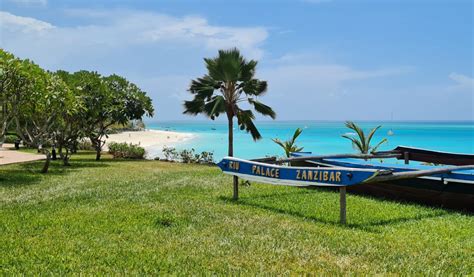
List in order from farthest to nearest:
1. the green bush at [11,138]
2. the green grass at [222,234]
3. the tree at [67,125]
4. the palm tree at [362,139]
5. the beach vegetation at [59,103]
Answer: the green bush at [11,138] < the tree at [67,125] < the palm tree at [362,139] < the beach vegetation at [59,103] < the green grass at [222,234]

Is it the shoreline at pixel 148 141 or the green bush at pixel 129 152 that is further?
the shoreline at pixel 148 141

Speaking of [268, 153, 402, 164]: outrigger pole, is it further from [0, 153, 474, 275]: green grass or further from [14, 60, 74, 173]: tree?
[14, 60, 74, 173]: tree

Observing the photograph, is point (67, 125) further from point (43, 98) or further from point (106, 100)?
point (43, 98)

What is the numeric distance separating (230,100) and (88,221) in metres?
9.13

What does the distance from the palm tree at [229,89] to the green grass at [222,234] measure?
487cm

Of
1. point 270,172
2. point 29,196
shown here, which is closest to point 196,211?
point 270,172

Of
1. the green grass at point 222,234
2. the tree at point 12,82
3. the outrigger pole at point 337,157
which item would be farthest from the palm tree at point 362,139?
the tree at point 12,82

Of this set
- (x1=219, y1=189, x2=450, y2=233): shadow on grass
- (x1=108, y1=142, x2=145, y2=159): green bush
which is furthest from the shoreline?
(x1=219, y1=189, x2=450, y2=233): shadow on grass

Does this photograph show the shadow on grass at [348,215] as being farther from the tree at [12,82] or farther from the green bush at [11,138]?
the green bush at [11,138]

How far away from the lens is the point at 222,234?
746 centimetres

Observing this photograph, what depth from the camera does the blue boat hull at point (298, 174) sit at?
8117 mm

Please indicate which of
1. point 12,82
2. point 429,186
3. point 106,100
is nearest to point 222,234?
point 429,186

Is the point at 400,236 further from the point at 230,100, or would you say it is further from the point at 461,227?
the point at 230,100

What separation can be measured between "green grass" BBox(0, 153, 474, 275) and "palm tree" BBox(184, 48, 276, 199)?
487 cm
